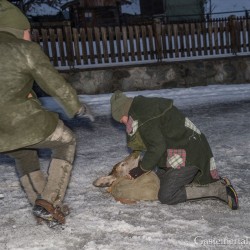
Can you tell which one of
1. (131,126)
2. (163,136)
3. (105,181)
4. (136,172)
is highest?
(131,126)

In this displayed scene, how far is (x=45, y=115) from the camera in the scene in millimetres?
2805

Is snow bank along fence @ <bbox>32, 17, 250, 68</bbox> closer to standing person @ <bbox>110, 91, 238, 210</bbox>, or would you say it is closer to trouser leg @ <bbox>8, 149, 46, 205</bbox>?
standing person @ <bbox>110, 91, 238, 210</bbox>

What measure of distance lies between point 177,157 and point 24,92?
52.3 inches

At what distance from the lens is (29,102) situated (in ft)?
9.04

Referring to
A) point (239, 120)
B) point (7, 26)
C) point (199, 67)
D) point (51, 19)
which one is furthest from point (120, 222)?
point (51, 19)

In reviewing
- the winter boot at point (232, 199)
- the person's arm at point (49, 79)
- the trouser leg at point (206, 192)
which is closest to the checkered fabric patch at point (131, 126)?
the person's arm at point (49, 79)

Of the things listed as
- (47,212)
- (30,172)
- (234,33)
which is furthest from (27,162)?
(234,33)

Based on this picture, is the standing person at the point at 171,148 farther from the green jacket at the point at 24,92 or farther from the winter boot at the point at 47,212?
the winter boot at the point at 47,212

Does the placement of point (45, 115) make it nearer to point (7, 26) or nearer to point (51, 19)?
point (7, 26)

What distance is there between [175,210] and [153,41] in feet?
27.7

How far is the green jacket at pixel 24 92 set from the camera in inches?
103

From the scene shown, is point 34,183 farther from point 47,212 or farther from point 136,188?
point 136,188

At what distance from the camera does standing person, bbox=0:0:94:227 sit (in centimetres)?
262

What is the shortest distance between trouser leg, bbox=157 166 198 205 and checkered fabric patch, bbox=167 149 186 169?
1.7 inches
